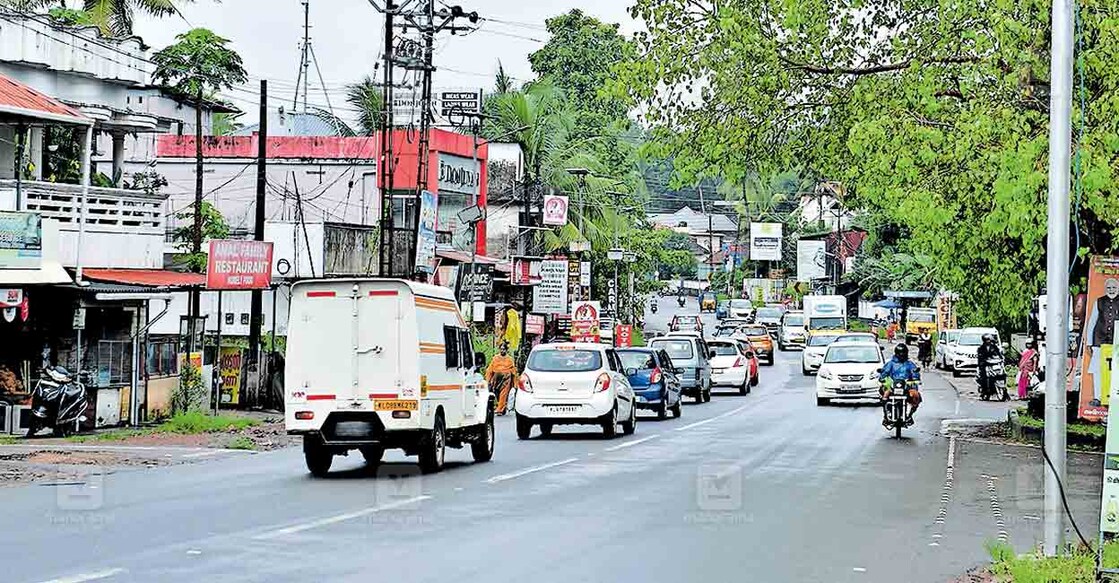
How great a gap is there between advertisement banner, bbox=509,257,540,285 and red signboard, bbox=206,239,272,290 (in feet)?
75.7

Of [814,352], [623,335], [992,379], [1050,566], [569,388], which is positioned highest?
[623,335]

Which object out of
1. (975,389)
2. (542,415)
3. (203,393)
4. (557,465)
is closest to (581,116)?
(975,389)

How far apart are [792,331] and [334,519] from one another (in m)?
74.6

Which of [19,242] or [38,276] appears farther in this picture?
[38,276]

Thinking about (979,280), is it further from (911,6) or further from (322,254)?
(322,254)

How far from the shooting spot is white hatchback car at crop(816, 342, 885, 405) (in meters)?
41.2

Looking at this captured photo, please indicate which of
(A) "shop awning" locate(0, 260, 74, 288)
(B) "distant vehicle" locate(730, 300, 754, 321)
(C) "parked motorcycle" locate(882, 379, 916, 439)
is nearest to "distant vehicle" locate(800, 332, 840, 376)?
(C) "parked motorcycle" locate(882, 379, 916, 439)

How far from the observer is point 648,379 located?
34.8 metres

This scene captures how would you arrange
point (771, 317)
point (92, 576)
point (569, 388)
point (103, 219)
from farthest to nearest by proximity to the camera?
point (771, 317)
point (103, 219)
point (569, 388)
point (92, 576)

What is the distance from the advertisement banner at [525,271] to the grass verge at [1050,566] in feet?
142

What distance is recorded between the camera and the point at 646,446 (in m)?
26.0

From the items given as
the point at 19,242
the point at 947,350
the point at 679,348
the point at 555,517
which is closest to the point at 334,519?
the point at 555,517

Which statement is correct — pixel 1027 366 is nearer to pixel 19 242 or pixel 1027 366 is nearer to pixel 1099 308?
pixel 1099 308

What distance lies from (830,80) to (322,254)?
2503cm
